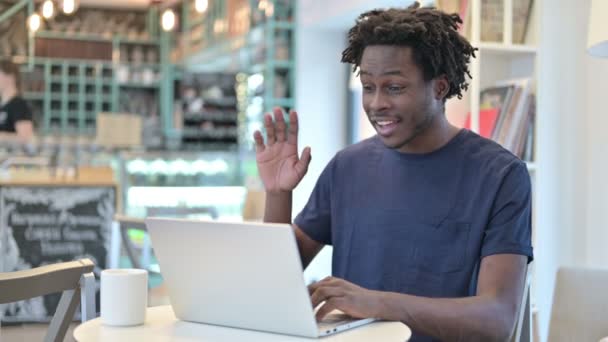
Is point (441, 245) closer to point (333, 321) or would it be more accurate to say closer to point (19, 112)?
point (333, 321)

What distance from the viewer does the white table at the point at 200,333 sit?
132 centimetres

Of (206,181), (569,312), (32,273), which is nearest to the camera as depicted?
(32,273)

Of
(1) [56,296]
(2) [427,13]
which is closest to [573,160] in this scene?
(2) [427,13]

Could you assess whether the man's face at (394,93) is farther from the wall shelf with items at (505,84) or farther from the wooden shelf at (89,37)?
the wooden shelf at (89,37)

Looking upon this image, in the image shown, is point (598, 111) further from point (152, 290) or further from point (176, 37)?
point (176, 37)

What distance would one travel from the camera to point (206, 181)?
6637mm

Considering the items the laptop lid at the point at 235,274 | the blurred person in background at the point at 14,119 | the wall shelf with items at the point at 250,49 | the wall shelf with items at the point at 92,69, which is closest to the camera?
the laptop lid at the point at 235,274

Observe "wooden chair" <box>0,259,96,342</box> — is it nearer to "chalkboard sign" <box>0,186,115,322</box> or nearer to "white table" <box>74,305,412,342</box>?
"white table" <box>74,305,412,342</box>

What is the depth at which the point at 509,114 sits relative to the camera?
126 inches

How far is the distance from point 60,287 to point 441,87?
35.5 inches

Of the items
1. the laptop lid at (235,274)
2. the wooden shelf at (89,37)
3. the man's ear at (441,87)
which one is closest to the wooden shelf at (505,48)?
the man's ear at (441,87)

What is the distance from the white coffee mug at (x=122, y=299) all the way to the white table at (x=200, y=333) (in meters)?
0.02

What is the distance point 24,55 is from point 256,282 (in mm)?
8370

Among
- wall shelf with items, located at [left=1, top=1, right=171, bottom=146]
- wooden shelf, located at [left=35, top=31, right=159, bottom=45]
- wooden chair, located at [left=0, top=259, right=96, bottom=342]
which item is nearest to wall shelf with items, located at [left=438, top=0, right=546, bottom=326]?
wooden chair, located at [left=0, top=259, right=96, bottom=342]
